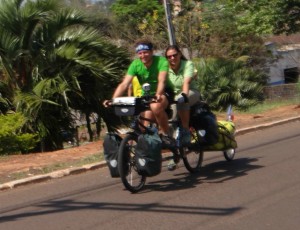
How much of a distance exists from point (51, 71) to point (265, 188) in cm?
814

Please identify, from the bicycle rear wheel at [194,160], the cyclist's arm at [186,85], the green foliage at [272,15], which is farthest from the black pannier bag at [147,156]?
the green foliage at [272,15]

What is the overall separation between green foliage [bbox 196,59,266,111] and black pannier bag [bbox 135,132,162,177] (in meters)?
15.3

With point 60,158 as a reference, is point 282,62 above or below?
above

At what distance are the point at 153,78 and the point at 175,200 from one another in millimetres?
1691

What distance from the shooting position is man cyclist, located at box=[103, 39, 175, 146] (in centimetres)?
873

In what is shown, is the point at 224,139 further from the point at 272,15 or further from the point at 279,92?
the point at 279,92

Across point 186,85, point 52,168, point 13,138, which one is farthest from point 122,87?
point 13,138

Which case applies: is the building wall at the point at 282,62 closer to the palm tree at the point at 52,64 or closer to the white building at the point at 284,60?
the white building at the point at 284,60

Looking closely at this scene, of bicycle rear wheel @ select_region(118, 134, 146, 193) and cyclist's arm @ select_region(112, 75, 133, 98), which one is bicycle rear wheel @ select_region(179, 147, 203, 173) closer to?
bicycle rear wheel @ select_region(118, 134, 146, 193)

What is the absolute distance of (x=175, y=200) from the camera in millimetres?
8133

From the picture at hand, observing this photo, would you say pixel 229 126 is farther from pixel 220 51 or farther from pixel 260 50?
pixel 260 50

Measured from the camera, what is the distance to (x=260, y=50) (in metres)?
32.8

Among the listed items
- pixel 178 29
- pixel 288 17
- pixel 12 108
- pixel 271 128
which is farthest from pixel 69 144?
pixel 178 29

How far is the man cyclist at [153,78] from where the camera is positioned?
28.7 ft
